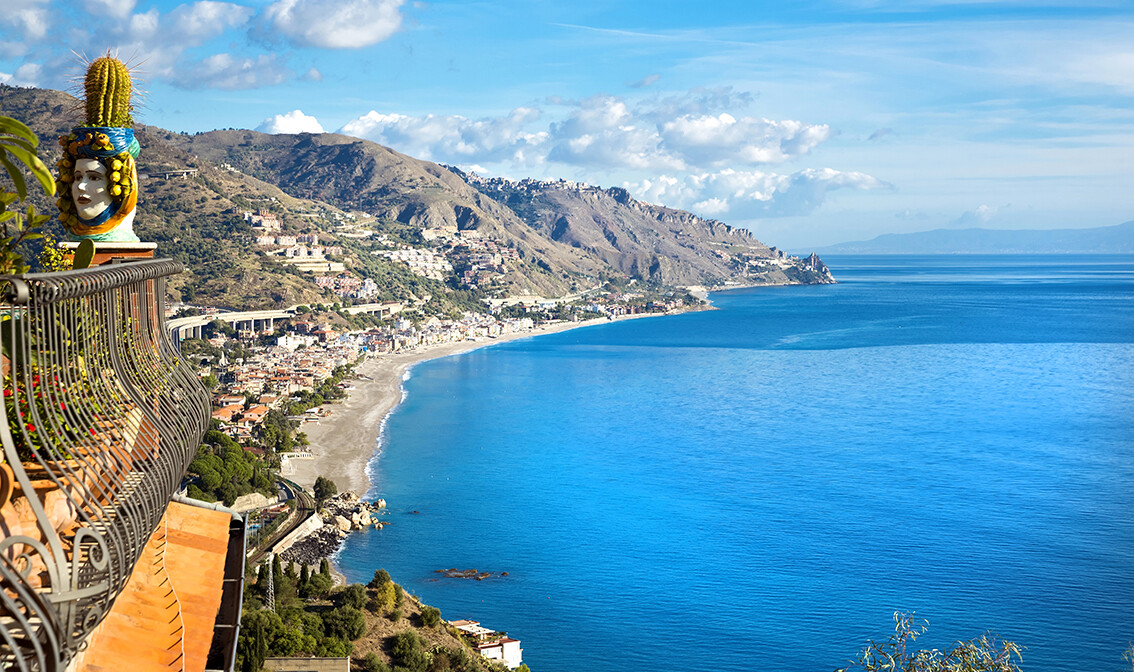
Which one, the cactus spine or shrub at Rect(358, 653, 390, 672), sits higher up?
the cactus spine

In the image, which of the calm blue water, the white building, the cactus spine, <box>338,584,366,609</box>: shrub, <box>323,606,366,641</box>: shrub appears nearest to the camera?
the cactus spine

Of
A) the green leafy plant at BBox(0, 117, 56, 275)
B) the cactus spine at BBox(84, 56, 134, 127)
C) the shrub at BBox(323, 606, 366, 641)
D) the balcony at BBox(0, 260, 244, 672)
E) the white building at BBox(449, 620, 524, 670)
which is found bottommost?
the white building at BBox(449, 620, 524, 670)

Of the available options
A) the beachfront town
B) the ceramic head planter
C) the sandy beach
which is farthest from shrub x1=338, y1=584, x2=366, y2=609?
the ceramic head planter

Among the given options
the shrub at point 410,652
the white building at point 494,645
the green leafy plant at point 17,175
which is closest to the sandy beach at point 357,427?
the white building at point 494,645

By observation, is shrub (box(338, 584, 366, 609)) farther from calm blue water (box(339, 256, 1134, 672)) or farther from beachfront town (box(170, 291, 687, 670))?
calm blue water (box(339, 256, 1134, 672))

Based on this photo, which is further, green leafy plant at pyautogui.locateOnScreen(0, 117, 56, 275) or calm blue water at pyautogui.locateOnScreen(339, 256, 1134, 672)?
calm blue water at pyautogui.locateOnScreen(339, 256, 1134, 672)

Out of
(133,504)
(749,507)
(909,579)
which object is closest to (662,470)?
(749,507)

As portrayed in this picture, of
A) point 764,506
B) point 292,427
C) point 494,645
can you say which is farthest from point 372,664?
point 292,427
